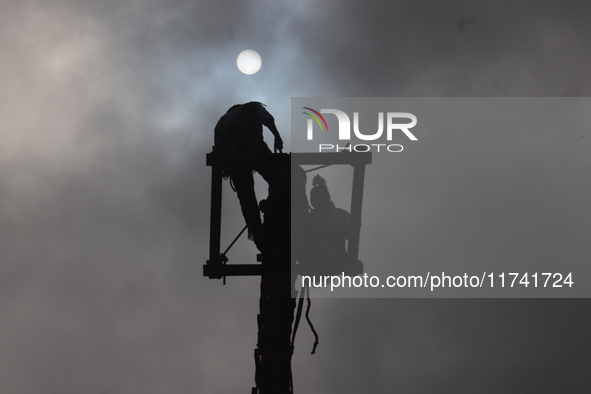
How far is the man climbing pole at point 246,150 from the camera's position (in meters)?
8.45

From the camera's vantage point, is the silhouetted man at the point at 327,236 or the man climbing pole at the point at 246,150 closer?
the man climbing pole at the point at 246,150

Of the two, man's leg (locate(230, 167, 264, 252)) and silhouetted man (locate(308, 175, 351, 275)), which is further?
silhouetted man (locate(308, 175, 351, 275))

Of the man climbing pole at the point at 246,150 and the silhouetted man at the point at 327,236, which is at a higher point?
the man climbing pole at the point at 246,150

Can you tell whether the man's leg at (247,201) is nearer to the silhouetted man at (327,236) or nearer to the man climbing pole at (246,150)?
the man climbing pole at (246,150)

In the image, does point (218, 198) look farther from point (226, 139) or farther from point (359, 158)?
point (359, 158)

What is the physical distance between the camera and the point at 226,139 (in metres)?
8.55

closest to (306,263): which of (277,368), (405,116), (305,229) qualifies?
(305,229)

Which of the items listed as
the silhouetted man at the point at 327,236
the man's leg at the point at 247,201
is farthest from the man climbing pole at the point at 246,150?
the silhouetted man at the point at 327,236

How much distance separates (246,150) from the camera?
28.0 feet

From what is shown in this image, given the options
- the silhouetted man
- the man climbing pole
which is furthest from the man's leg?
the silhouetted man

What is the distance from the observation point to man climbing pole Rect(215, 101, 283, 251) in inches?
333

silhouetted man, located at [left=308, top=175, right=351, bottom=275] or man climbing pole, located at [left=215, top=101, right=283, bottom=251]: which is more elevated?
man climbing pole, located at [left=215, top=101, right=283, bottom=251]

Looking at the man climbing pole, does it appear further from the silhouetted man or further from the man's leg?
the silhouetted man

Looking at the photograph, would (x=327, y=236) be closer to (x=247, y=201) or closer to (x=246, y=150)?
(x=247, y=201)
